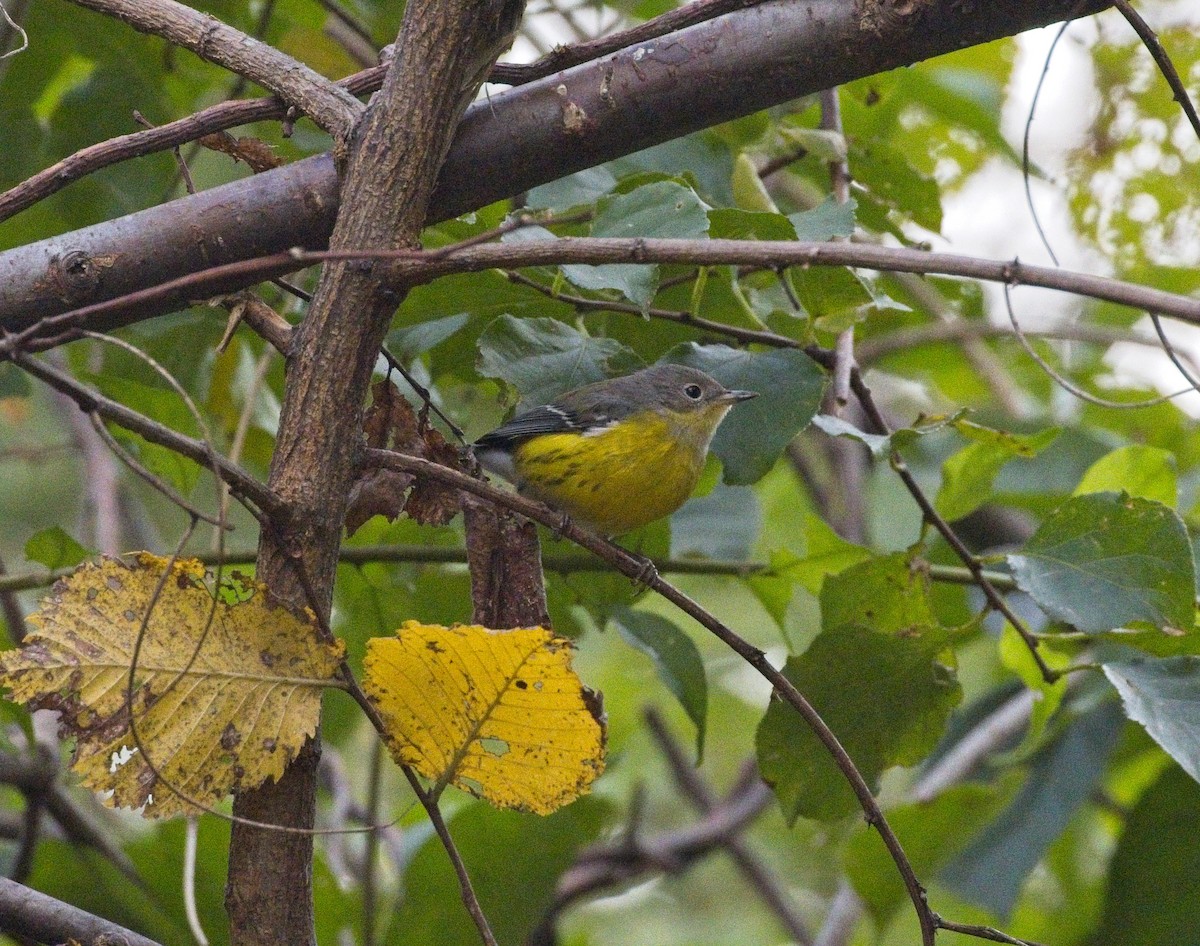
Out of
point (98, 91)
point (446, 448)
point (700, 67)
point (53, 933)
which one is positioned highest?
point (98, 91)

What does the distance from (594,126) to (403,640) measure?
0.87 metres

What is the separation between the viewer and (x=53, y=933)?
1786mm

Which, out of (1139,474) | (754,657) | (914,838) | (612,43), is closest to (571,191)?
(612,43)

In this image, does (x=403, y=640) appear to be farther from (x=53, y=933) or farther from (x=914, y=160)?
(x=914, y=160)

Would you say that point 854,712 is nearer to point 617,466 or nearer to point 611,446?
point 617,466

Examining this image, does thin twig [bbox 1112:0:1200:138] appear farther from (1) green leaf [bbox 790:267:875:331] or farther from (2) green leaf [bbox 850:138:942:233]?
(2) green leaf [bbox 850:138:942:233]

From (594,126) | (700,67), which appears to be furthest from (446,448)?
(700,67)

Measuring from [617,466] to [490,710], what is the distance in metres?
2.04

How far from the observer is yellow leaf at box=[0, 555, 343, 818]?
1.75m

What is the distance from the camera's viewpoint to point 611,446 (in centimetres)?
400

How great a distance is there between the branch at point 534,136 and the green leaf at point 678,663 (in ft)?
4.04

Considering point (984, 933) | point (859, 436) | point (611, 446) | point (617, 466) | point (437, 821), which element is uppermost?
point (611, 446)

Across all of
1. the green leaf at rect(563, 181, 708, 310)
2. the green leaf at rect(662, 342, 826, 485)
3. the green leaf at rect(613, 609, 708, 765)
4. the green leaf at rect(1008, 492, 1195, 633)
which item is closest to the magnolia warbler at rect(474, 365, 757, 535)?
the green leaf at rect(613, 609, 708, 765)

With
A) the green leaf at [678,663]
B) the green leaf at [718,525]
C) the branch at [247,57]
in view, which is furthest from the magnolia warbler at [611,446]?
the branch at [247,57]
